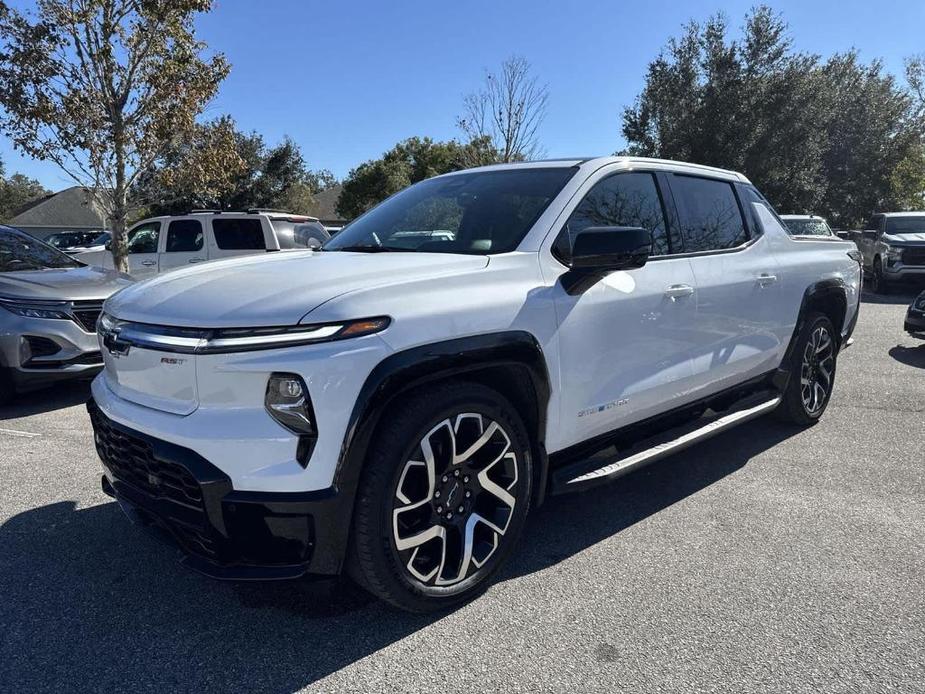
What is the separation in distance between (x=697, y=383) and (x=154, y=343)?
2.77m

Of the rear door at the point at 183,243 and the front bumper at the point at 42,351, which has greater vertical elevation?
the rear door at the point at 183,243

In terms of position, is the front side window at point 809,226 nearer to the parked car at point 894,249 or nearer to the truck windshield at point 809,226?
the truck windshield at point 809,226

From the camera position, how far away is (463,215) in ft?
10.9

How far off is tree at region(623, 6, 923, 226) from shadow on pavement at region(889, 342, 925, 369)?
58.6 ft

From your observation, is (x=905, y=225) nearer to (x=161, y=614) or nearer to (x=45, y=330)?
(x=45, y=330)

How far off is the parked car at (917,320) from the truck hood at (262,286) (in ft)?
25.3

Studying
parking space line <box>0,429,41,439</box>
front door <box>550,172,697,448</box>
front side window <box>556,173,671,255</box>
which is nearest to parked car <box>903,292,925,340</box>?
front door <box>550,172,697,448</box>

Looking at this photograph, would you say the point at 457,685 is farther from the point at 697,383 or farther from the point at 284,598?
the point at 697,383

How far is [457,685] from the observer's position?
220cm

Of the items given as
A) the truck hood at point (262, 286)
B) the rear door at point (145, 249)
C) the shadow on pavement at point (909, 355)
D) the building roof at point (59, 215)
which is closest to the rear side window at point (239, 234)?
the rear door at point (145, 249)

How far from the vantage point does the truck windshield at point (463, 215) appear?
3.05 m

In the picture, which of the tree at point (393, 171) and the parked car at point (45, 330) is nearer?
the parked car at point (45, 330)

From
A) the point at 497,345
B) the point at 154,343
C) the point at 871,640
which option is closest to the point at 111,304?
the point at 154,343

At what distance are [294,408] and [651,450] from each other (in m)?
1.95
